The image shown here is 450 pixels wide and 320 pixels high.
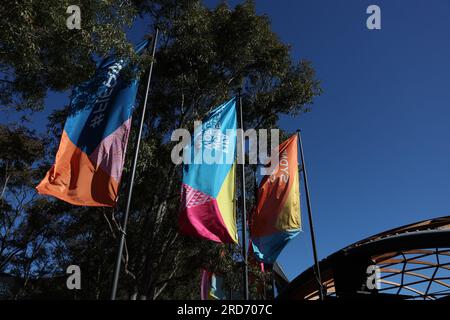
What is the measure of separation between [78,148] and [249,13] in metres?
11.9

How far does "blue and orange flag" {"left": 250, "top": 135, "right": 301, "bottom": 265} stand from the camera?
10906mm

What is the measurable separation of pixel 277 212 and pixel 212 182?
123 inches

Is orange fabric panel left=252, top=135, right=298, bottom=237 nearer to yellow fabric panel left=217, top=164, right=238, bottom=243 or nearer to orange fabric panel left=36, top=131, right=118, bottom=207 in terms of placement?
yellow fabric panel left=217, top=164, right=238, bottom=243

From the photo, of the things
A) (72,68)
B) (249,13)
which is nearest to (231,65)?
(249,13)

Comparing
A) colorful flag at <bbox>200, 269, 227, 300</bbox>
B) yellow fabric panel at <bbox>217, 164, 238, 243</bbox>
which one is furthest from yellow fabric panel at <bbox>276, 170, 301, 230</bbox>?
colorful flag at <bbox>200, 269, 227, 300</bbox>

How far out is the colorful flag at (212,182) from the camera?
8570 millimetres

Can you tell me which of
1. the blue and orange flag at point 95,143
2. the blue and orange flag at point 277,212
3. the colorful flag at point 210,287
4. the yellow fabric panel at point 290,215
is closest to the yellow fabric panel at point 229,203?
the blue and orange flag at point 277,212

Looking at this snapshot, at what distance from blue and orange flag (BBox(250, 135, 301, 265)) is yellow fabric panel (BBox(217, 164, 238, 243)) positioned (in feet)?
6.88

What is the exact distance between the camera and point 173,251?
1811 centimetres

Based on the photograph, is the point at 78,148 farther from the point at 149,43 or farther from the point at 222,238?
the point at 149,43

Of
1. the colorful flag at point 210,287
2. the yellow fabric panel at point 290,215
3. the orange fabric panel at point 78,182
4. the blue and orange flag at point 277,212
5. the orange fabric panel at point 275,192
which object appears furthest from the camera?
the colorful flag at point 210,287

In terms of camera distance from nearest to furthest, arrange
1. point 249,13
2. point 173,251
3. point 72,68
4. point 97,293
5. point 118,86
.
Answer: point 118,86
point 72,68
point 249,13
point 173,251
point 97,293

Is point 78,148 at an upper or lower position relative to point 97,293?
upper

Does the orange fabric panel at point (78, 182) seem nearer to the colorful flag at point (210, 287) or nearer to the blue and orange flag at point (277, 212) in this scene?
the blue and orange flag at point (277, 212)
